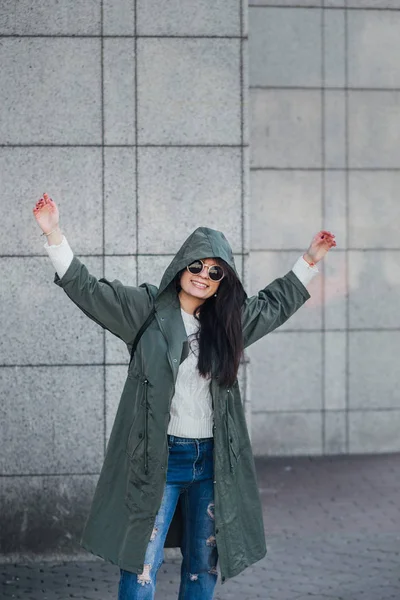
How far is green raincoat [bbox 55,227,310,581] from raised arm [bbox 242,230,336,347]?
0.07 m

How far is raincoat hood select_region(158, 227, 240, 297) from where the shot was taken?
4.62 metres

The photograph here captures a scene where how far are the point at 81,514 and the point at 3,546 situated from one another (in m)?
0.52

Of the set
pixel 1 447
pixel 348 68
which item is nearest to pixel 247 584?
Result: pixel 1 447

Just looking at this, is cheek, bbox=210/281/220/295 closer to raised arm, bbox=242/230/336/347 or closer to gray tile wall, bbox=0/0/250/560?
raised arm, bbox=242/230/336/347

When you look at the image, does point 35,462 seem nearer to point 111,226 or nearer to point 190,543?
point 111,226

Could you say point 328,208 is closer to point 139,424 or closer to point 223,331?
point 223,331

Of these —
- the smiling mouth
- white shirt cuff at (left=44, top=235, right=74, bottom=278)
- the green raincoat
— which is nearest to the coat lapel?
the green raincoat

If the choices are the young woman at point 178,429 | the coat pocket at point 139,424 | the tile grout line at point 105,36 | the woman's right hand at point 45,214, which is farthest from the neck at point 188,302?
the tile grout line at point 105,36

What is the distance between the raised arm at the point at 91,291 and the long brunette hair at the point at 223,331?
25cm

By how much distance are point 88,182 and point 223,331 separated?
7.75 feet

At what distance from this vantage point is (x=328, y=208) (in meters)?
9.94

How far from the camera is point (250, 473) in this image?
15.6 ft

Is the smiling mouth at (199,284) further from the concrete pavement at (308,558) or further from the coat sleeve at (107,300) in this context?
the concrete pavement at (308,558)

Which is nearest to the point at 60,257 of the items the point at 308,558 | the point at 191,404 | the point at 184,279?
the point at 184,279
